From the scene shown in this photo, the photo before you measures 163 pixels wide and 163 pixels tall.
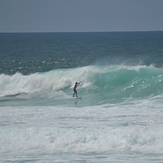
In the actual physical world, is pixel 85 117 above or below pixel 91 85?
below

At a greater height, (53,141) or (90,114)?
(90,114)

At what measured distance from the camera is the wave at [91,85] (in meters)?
18.4

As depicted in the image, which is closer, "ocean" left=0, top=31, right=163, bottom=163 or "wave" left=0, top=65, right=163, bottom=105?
"ocean" left=0, top=31, right=163, bottom=163

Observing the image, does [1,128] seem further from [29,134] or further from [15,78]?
[15,78]

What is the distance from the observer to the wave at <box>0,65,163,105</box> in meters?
18.4

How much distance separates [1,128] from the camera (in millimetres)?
12008

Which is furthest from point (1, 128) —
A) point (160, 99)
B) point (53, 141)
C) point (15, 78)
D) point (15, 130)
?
point (15, 78)

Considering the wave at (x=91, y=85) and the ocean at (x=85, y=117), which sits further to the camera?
the wave at (x=91, y=85)

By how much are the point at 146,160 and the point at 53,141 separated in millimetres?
3359

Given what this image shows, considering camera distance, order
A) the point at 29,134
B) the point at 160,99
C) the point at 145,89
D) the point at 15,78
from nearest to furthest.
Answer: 1. the point at 29,134
2. the point at 160,99
3. the point at 145,89
4. the point at 15,78

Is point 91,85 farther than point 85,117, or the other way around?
point 91,85

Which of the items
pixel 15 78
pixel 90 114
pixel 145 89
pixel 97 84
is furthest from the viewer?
pixel 15 78

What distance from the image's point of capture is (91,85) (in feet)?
69.9

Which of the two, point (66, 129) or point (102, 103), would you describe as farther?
point (102, 103)
